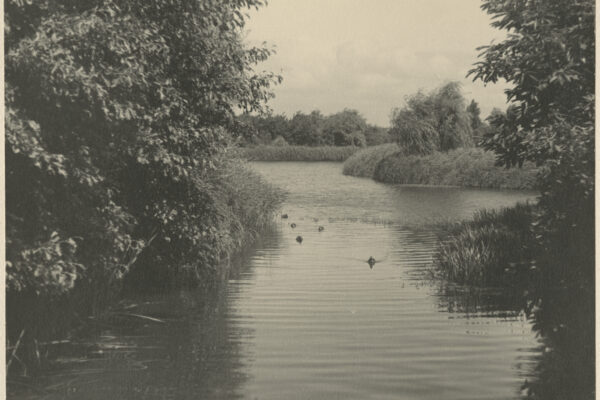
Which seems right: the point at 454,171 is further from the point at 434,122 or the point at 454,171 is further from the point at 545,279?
the point at 545,279

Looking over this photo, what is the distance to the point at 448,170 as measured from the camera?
49625mm

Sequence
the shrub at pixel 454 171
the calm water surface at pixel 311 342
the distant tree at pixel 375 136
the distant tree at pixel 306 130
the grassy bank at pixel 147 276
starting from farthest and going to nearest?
the distant tree at pixel 306 130 → the distant tree at pixel 375 136 → the shrub at pixel 454 171 → the grassy bank at pixel 147 276 → the calm water surface at pixel 311 342

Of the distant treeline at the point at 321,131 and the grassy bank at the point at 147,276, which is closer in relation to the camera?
the grassy bank at the point at 147,276

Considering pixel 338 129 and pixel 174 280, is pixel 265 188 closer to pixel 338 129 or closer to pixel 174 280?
pixel 174 280

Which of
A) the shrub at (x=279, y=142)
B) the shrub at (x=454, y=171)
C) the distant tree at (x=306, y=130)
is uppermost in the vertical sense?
the distant tree at (x=306, y=130)

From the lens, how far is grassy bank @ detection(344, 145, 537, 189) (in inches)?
1746

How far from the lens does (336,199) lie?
134ft

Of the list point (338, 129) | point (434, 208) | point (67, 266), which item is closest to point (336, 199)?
point (434, 208)

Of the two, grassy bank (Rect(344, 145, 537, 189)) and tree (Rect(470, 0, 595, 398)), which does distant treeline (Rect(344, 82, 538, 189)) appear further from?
tree (Rect(470, 0, 595, 398))

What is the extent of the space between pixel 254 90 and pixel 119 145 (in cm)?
380

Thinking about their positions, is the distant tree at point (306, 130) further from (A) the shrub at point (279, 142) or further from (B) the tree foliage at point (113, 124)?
(B) the tree foliage at point (113, 124)

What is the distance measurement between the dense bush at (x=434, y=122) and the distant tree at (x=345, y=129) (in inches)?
1471

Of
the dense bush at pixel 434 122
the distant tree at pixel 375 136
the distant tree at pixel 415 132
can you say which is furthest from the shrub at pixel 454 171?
the distant tree at pixel 375 136

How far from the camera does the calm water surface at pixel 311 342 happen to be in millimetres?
9656
